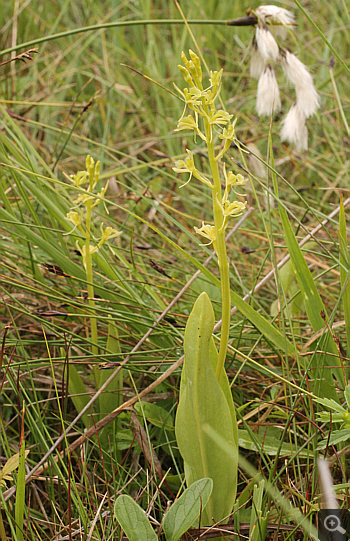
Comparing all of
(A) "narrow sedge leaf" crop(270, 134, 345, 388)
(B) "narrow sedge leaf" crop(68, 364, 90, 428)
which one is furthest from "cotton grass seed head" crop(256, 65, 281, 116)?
(B) "narrow sedge leaf" crop(68, 364, 90, 428)

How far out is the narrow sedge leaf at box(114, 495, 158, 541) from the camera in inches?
28.5

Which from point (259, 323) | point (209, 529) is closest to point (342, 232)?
point (259, 323)

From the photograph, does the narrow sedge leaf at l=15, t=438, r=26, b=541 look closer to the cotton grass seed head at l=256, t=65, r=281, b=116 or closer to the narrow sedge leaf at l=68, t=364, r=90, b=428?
the narrow sedge leaf at l=68, t=364, r=90, b=428

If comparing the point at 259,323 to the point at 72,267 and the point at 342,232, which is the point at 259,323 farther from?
the point at 72,267

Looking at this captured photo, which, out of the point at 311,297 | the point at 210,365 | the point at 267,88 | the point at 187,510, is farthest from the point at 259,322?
the point at 267,88

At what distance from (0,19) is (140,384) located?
2478 millimetres

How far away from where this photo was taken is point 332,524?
0.73 meters

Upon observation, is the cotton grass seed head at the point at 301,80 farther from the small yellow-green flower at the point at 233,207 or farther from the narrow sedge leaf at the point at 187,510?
the narrow sedge leaf at the point at 187,510

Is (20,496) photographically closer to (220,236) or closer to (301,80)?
(220,236)

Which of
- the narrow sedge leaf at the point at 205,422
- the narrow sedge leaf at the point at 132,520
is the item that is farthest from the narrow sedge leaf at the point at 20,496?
the narrow sedge leaf at the point at 205,422

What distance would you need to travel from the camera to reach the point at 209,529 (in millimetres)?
782

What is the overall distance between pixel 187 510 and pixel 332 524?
0.24 m

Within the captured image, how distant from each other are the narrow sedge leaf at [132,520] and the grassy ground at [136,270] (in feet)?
0.21

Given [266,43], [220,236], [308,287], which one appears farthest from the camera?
[266,43]
